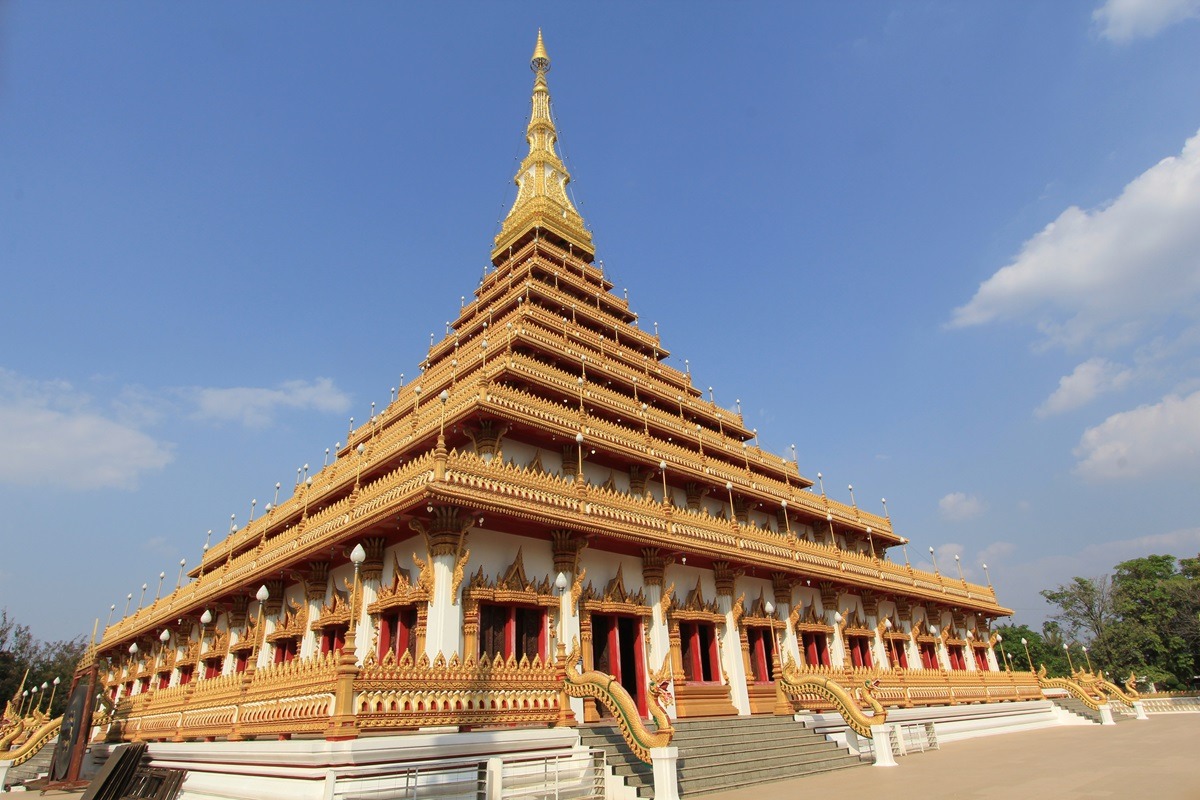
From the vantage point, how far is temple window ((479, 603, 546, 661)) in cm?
1605

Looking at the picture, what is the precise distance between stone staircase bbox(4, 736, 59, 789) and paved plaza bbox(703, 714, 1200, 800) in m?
23.9

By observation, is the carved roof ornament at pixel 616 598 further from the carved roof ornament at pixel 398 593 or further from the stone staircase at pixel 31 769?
the stone staircase at pixel 31 769

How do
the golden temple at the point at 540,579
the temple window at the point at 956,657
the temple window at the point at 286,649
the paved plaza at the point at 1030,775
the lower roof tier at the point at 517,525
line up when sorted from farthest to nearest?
the temple window at the point at 956,657, the temple window at the point at 286,649, the lower roof tier at the point at 517,525, the golden temple at the point at 540,579, the paved plaza at the point at 1030,775

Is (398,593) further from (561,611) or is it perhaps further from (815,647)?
(815,647)

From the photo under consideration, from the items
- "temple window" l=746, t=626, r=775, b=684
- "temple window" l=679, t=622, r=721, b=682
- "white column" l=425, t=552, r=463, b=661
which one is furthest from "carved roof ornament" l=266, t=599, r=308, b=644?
"temple window" l=746, t=626, r=775, b=684

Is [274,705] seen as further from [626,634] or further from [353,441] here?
[353,441]

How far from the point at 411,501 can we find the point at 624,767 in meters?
7.03

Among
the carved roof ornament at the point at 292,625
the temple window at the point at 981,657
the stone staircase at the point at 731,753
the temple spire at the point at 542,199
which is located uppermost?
the temple spire at the point at 542,199

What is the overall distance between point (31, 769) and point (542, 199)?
1316 inches

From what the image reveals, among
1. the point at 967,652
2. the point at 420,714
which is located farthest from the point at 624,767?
the point at 967,652

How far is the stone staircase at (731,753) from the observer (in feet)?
43.7

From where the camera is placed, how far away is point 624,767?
43.0 ft

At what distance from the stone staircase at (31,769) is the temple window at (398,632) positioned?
45.5 ft

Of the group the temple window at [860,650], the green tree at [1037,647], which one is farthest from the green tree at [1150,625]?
the temple window at [860,650]
